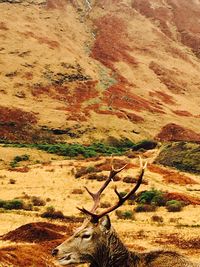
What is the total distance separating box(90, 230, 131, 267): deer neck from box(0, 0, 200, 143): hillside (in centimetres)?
5977

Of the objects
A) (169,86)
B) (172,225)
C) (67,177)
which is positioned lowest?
(169,86)

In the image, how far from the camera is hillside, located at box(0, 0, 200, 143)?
75.9 metres

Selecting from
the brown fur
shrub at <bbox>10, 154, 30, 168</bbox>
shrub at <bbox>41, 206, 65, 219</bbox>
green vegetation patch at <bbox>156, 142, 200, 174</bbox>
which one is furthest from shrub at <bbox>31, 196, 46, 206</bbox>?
green vegetation patch at <bbox>156, 142, 200, 174</bbox>

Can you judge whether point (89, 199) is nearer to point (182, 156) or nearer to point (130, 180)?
point (130, 180)

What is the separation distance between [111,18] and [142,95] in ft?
153

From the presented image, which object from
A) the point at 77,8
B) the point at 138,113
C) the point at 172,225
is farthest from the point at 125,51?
the point at 172,225

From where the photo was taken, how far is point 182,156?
1937 inches

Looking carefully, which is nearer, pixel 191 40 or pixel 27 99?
pixel 27 99

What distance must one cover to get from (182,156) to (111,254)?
42.1 m

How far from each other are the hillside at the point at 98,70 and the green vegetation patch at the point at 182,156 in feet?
68.6

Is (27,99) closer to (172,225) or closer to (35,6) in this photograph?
(35,6)

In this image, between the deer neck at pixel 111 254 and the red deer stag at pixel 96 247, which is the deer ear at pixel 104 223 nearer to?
the red deer stag at pixel 96 247

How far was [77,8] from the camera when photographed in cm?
13950

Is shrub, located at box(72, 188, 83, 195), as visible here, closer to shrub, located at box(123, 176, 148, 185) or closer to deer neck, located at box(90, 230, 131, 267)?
shrub, located at box(123, 176, 148, 185)
